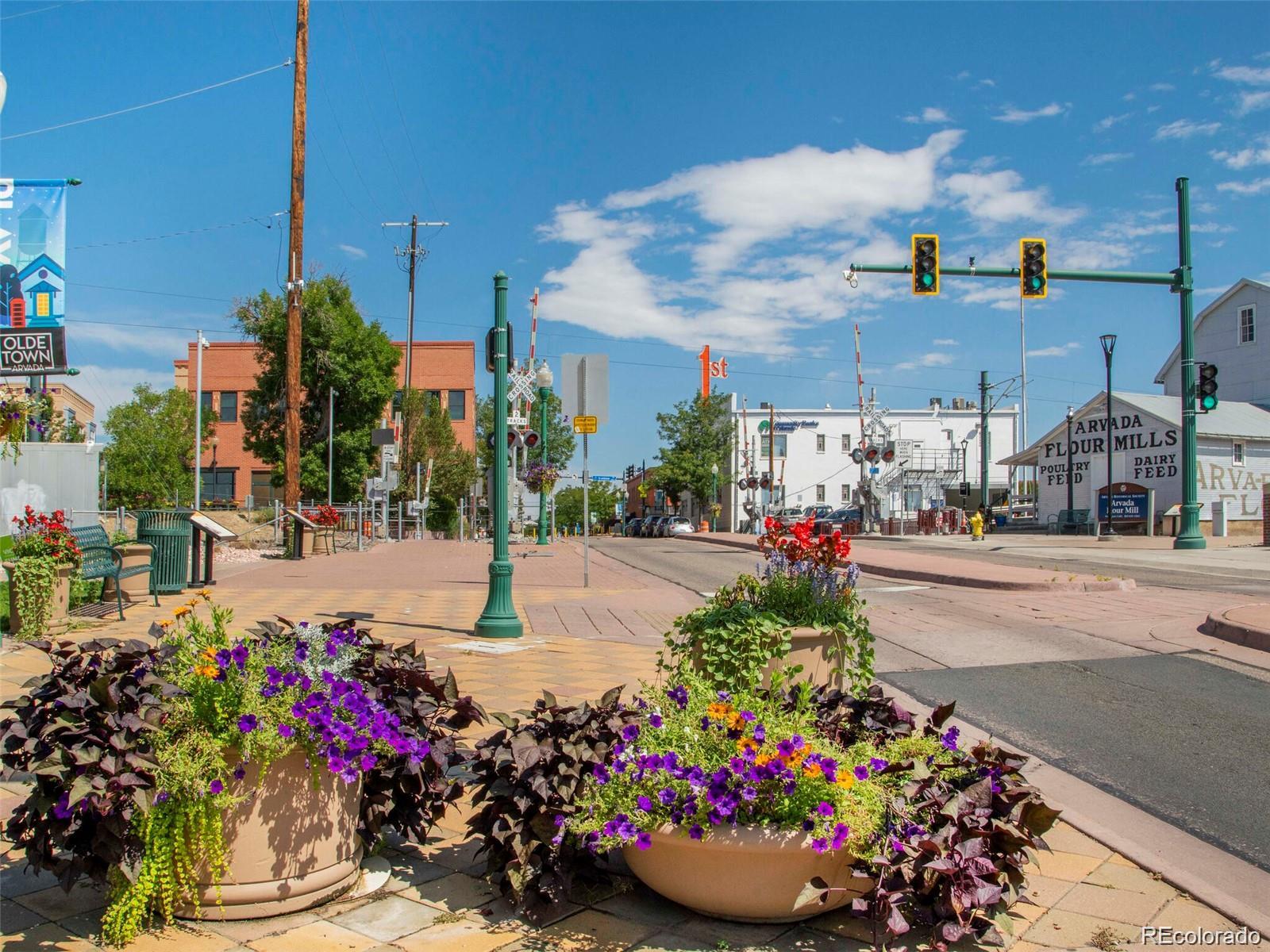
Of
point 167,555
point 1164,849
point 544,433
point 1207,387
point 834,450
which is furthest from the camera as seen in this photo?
point 834,450

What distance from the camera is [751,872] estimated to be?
2906mm

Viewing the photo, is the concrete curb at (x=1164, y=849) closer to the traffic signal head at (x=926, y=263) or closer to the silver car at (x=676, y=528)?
the traffic signal head at (x=926, y=263)

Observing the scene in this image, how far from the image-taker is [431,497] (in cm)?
5394

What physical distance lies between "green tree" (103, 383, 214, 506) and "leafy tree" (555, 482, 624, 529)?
59.2m

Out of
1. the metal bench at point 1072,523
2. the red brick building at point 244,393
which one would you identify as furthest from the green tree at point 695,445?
the metal bench at point 1072,523

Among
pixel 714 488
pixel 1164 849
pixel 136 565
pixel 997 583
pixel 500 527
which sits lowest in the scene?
pixel 1164 849

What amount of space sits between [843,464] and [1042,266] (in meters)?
52.6

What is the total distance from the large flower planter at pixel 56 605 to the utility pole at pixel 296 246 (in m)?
14.7

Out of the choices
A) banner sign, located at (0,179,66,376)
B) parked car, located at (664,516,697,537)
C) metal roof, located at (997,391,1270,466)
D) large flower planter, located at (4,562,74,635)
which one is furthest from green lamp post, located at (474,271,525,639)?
parked car, located at (664,516,697,537)

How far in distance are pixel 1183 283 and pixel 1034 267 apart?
5.02 metres

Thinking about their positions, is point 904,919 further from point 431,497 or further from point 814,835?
point 431,497

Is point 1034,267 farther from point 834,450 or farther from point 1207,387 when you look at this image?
point 834,450

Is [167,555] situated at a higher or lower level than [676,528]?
higher

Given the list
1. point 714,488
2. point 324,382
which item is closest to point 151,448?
point 324,382
